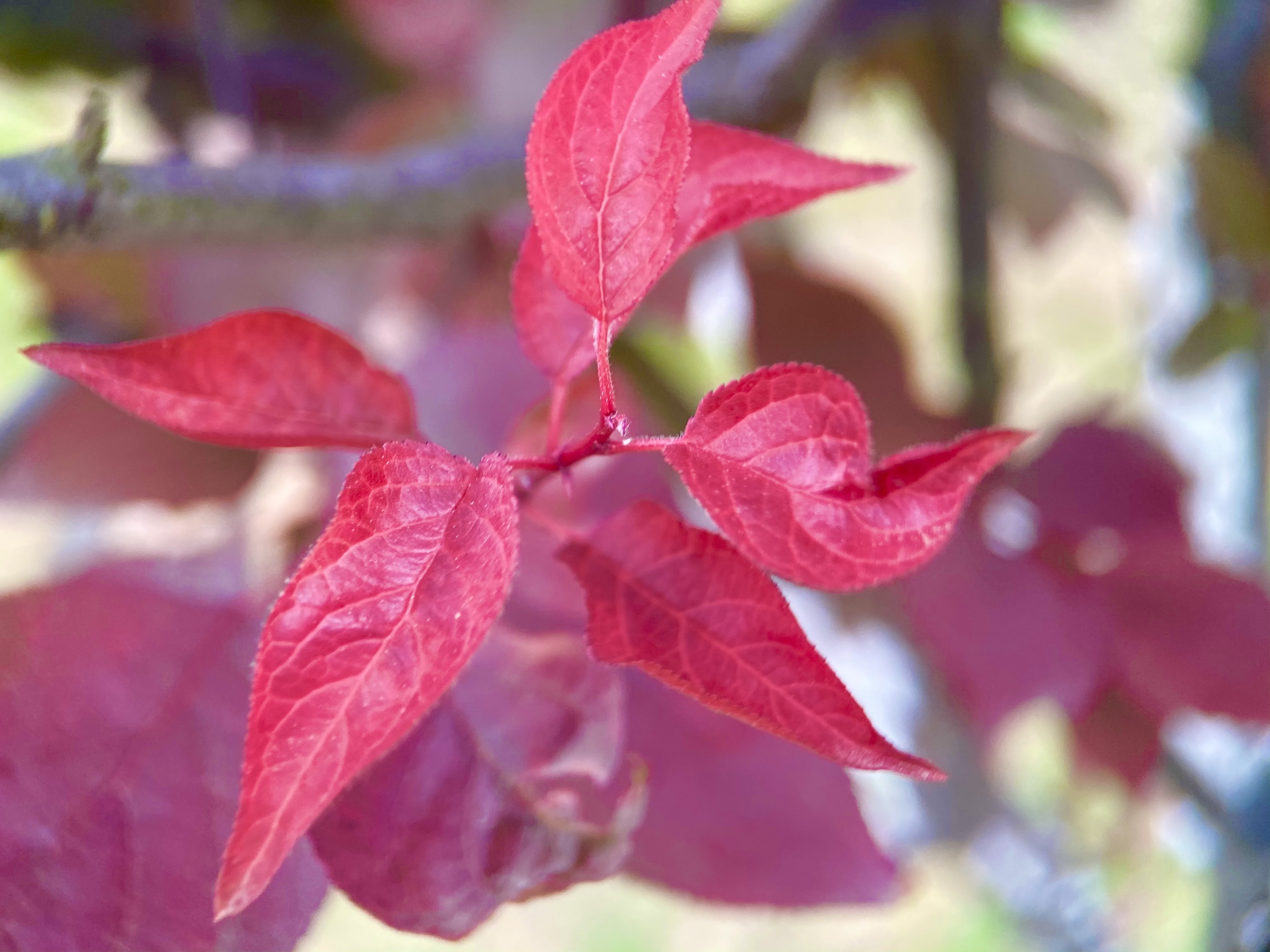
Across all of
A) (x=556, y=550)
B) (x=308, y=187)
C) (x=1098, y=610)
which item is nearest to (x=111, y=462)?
(x=308, y=187)

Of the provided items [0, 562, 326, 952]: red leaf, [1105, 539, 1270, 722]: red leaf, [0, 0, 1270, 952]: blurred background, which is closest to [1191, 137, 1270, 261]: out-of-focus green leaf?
[0, 0, 1270, 952]: blurred background

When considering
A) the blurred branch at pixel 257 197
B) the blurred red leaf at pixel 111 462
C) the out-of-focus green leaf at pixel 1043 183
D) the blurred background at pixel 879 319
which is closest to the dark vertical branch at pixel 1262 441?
the blurred background at pixel 879 319

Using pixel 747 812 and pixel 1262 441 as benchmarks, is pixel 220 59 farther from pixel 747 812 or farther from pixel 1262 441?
pixel 1262 441

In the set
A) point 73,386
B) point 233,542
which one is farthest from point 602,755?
point 73,386

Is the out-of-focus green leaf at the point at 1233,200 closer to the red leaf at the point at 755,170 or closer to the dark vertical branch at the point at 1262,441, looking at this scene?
the dark vertical branch at the point at 1262,441

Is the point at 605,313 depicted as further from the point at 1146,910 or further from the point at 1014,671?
the point at 1146,910

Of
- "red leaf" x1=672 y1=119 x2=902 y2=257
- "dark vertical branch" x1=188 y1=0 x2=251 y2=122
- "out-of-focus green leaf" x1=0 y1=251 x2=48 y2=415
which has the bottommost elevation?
"out-of-focus green leaf" x1=0 y1=251 x2=48 y2=415

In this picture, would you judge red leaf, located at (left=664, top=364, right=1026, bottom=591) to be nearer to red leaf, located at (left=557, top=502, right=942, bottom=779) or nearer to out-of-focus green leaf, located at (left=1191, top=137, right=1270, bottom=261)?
red leaf, located at (left=557, top=502, right=942, bottom=779)

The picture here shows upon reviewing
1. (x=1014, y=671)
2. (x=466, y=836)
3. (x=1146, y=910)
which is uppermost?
(x=466, y=836)
